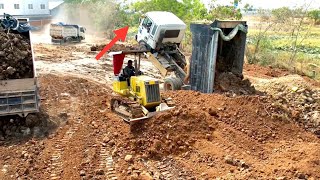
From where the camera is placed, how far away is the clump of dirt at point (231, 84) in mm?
12736

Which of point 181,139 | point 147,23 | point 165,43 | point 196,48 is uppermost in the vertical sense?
point 147,23

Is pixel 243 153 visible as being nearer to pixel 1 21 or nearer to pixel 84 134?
pixel 84 134

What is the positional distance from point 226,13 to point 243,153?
18041 millimetres

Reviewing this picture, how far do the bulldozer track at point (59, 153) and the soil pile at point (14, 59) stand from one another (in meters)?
1.86

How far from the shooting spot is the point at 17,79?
917cm

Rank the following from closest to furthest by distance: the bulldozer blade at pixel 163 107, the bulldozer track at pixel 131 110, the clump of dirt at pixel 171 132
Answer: the clump of dirt at pixel 171 132
the bulldozer track at pixel 131 110
the bulldozer blade at pixel 163 107

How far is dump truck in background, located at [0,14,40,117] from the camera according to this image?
359 inches

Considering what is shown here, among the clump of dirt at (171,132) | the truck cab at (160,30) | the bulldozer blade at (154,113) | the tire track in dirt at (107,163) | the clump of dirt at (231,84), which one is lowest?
the tire track in dirt at (107,163)

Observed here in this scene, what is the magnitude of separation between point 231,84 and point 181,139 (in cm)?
482

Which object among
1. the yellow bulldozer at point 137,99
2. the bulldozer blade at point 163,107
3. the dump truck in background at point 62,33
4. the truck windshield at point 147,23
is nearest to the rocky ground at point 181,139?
the yellow bulldozer at point 137,99

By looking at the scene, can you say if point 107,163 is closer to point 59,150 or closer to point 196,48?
point 59,150

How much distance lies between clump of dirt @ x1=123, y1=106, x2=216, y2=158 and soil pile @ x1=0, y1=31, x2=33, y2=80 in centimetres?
338

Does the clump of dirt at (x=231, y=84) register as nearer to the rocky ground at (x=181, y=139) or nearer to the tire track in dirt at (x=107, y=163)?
the rocky ground at (x=181, y=139)

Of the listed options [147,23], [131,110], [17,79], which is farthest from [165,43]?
[17,79]
